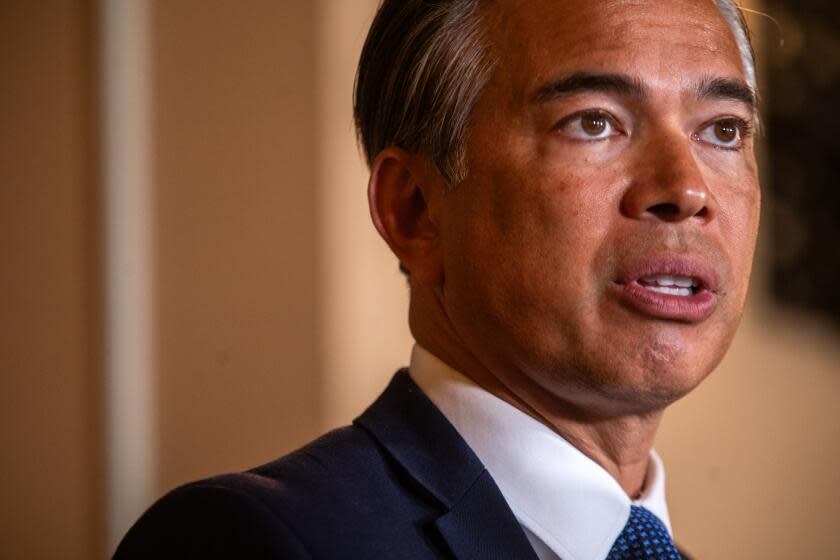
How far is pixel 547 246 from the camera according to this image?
108cm

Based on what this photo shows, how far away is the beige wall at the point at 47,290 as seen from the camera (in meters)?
1.68

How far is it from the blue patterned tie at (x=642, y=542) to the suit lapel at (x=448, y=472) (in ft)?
0.39

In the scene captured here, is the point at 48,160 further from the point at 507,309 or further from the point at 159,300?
the point at 507,309

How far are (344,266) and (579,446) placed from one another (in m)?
0.91

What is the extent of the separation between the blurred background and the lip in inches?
38.4

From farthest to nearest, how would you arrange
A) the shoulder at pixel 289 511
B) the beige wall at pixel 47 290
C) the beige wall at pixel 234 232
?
the beige wall at pixel 234 232 → the beige wall at pixel 47 290 → the shoulder at pixel 289 511

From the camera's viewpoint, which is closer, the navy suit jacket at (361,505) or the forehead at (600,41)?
the navy suit jacket at (361,505)

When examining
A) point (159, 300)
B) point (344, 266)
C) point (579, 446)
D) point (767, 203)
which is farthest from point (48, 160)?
point (767, 203)

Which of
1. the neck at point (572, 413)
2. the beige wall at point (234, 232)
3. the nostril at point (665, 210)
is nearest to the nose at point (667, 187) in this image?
the nostril at point (665, 210)

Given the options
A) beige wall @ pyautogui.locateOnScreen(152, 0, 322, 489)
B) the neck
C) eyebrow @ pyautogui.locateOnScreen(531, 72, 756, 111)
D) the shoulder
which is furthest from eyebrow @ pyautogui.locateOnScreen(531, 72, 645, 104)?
beige wall @ pyautogui.locateOnScreen(152, 0, 322, 489)

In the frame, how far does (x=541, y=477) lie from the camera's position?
43.0 inches

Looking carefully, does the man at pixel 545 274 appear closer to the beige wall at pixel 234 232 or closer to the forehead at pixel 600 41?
the forehead at pixel 600 41

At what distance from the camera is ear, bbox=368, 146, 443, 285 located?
1.20 meters

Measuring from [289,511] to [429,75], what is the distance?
0.53 m
